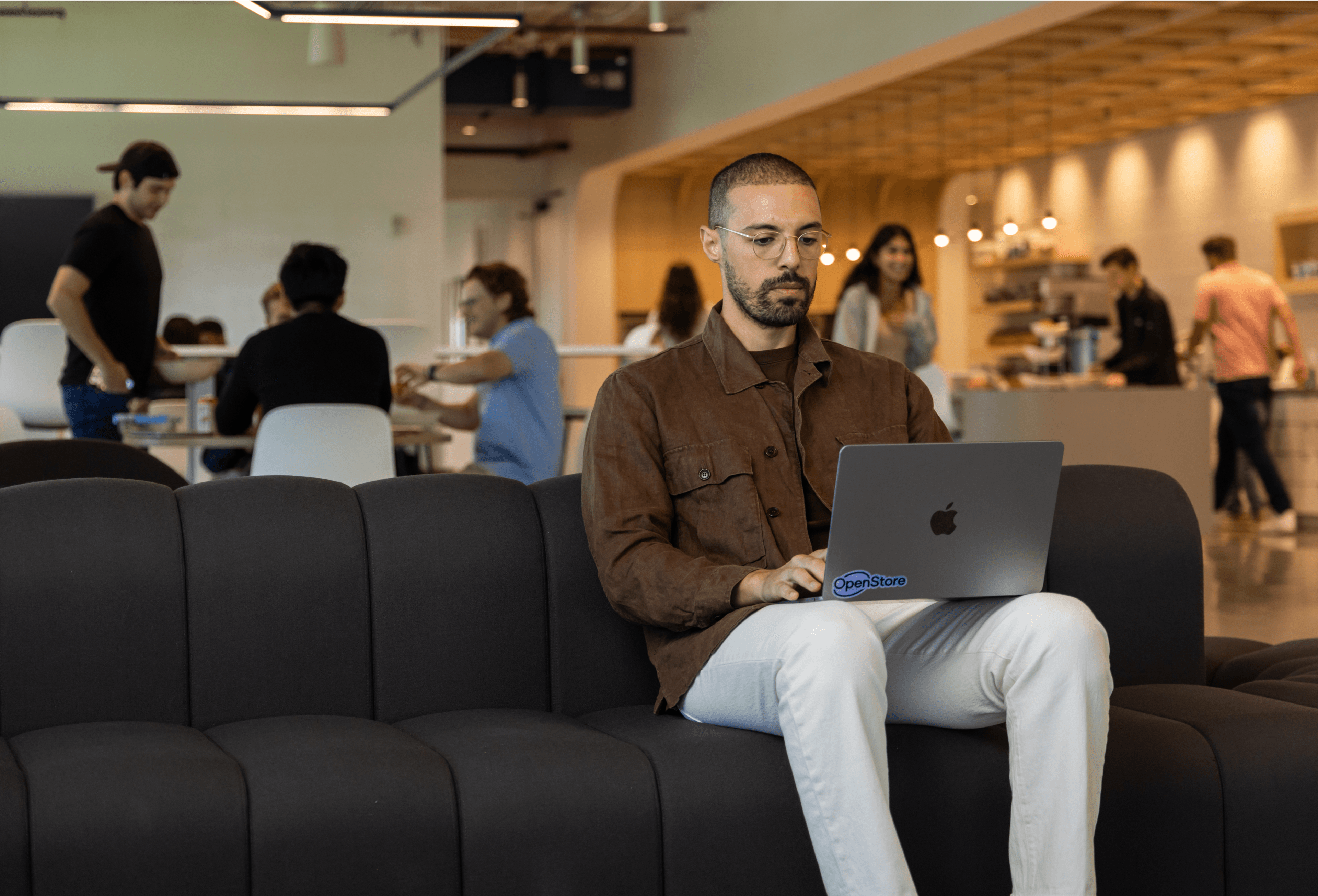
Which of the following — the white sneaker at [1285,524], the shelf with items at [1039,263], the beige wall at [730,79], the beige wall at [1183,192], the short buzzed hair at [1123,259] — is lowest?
the white sneaker at [1285,524]

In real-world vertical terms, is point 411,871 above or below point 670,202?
below

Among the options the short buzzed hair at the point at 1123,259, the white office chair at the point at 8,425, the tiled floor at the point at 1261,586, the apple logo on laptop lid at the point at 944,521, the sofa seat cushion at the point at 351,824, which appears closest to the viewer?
the sofa seat cushion at the point at 351,824

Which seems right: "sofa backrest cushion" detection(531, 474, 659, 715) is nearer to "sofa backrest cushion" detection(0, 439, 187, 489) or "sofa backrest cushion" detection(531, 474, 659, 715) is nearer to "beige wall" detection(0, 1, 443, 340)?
"sofa backrest cushion" detection(0, 439, 187, 489)

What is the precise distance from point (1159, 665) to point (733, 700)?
103 cm

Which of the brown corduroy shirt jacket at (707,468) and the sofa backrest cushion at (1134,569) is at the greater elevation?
the brown corduroy shirt jacket at (707,468)

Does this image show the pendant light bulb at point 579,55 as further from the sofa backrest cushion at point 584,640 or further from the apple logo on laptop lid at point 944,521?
the apple logo on laptop lid at point 944,521

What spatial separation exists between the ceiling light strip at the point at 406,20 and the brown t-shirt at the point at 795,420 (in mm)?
3608

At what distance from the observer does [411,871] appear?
1916mm

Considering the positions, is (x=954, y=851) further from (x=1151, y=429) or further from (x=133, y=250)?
(x=1151, y=429)

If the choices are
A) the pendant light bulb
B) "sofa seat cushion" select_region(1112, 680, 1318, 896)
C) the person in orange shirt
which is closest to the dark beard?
"sofa seat cushion" select_region(1112, 680, 1318, 896)

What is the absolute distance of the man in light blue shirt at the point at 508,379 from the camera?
15.5ft

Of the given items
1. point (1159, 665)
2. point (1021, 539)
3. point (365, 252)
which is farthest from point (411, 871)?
point (365, 252)

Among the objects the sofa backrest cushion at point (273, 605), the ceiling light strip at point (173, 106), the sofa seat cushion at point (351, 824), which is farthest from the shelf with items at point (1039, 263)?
the sofa seat cushion at point (351, 824)

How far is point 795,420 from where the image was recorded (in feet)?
7.71
